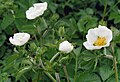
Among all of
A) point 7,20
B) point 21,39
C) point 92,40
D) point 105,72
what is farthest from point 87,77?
point 7,20

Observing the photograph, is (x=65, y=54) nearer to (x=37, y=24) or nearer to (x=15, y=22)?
(x=37, y=24)

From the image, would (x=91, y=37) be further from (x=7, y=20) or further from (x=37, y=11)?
(x=7, y=20)

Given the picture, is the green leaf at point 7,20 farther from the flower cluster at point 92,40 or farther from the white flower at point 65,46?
the white flower at point 65,46

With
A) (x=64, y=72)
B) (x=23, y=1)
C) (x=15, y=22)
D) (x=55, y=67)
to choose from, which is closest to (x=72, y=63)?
(x=64, y=72)

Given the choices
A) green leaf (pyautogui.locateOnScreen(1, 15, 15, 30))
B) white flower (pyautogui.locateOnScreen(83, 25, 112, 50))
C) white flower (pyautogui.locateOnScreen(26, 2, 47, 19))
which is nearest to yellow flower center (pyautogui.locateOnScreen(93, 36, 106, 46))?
white flower (pyautogui.locateOnScreen(83, 25, 112, 50))

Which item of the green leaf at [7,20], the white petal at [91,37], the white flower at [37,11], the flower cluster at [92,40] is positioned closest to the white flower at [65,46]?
the flower cluster at [92,40]

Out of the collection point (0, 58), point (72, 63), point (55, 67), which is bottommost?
point (0, 58)

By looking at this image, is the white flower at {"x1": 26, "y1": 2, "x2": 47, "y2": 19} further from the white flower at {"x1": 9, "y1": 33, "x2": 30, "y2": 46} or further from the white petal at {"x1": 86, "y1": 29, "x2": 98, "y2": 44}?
the white petal at {"x1": 86, "y1": 29, "x2": 98, "y2": 44}
